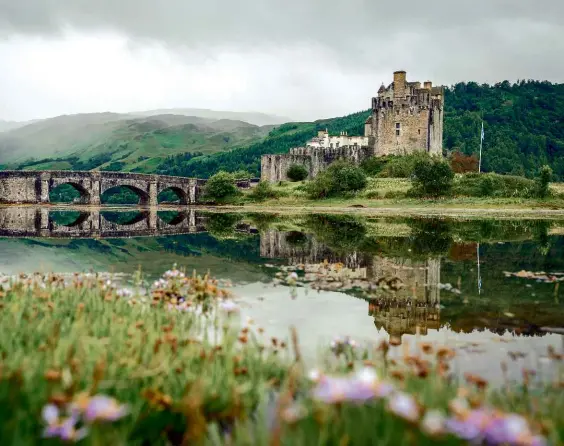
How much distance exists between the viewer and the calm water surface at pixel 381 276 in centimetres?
838

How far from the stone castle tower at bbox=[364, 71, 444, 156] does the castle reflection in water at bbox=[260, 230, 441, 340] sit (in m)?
52.0

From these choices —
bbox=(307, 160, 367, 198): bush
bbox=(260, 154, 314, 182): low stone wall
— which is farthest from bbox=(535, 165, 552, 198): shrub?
bbox=(260, 154, 314, 182): low stone wall

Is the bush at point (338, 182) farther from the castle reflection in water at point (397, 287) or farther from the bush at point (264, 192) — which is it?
the castle reflection in water at point (397, 287)

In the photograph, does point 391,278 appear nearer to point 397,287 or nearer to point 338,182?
point 397,287

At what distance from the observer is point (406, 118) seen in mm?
72000

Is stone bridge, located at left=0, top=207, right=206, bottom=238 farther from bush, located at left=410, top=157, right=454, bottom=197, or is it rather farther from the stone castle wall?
the stone castle wall

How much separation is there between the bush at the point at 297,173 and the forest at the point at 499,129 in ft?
87.1

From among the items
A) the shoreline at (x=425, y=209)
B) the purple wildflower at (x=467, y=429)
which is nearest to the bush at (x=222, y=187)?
the shoreline at (x=425, y=209)

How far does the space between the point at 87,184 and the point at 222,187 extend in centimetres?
1720

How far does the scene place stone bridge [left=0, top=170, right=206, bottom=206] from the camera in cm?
7162

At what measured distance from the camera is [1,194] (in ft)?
235

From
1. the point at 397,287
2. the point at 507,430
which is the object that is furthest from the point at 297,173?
the point at 507,430

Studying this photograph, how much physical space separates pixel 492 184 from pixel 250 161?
100 meters

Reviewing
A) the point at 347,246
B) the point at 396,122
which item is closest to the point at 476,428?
the point at 347,246
